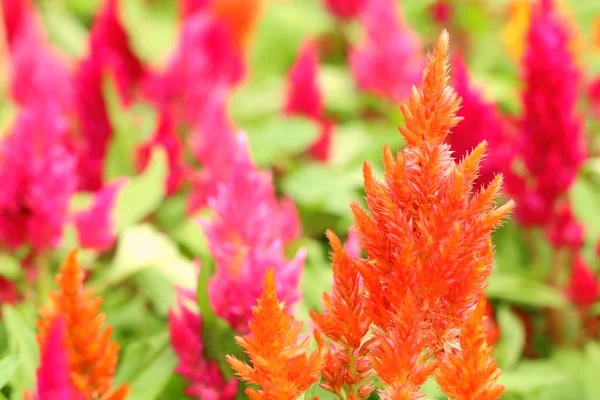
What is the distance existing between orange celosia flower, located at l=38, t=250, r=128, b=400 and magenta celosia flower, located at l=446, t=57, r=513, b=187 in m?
0.63

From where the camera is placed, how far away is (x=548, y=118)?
132cm

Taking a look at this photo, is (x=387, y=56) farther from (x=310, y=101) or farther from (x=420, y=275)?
(x=420, y=275)

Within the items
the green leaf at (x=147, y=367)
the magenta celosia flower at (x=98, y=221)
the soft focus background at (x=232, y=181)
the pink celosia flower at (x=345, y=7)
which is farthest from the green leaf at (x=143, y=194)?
the pink celosia flower at (x=345, y=7)

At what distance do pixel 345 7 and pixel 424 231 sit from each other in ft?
6.19

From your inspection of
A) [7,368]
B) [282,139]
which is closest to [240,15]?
[282,139]

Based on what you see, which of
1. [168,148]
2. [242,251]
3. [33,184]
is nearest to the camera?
[242,251]

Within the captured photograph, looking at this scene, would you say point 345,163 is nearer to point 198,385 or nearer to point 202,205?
point 202,205

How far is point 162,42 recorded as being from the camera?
2463mm

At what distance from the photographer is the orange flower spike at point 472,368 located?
2.25ft

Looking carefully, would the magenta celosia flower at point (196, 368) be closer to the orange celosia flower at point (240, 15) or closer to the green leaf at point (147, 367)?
the green leaf at point (147, 367)

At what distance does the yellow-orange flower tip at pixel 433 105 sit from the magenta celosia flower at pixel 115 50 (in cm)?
96

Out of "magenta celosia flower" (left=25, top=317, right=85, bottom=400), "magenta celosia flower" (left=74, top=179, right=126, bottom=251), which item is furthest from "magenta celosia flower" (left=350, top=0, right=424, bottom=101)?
"magenta celosia flower" (left=25, top=317, right=85, bottom=400)

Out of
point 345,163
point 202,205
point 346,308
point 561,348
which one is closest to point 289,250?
point 202,205

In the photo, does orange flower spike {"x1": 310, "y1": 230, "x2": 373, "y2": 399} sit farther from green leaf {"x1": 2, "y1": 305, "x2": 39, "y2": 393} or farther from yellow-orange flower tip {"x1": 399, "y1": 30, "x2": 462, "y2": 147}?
green leaf {"x1": 2, "y1": 305, "x2": 39, "y2": 393}
